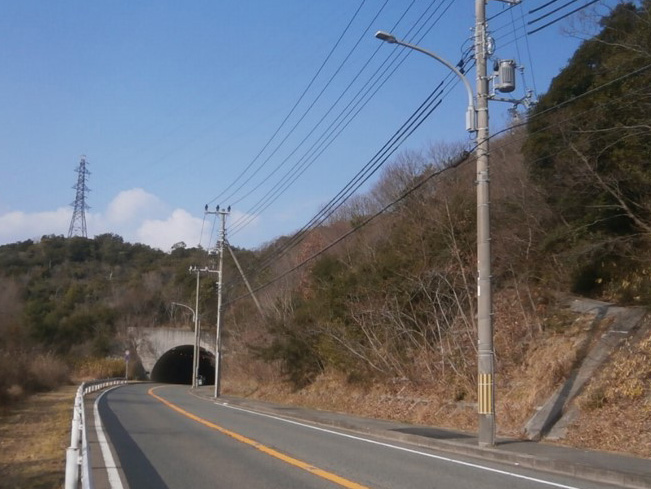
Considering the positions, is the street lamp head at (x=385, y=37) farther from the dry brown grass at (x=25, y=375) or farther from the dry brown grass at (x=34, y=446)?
the dry brown grass at (x=25, y=375)

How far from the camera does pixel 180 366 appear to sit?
96.0 metres

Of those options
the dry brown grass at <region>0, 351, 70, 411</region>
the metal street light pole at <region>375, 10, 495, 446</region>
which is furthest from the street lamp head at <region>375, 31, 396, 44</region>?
the dry brown grass at <region>0, 351, 70, 411</region>

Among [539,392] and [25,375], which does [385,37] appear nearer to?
[539,392]

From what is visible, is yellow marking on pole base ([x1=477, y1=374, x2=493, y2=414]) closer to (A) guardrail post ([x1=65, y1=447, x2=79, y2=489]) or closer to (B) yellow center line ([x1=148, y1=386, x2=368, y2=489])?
(B) yellow center line ([x1=148, y1=386, x2=368, y2=489])

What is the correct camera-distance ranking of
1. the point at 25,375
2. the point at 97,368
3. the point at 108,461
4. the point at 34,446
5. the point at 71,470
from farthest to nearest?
the point at 97,368 < the point at 25,375 < the point at 34,446 < the point at 108,461 < the point at 71,470

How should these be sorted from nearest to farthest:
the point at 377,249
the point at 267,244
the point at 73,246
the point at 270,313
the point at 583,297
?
the point at 583,297 < the point at 377,249 < the point at 270,313 < the point at 267,244 < the point at 73,246

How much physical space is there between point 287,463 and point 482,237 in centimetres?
660

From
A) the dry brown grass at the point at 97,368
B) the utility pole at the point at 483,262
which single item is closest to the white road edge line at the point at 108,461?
the utility pole at the point at 483,262

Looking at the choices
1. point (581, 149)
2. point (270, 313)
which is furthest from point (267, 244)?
point (581, 149)

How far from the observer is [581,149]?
20172 millimetres

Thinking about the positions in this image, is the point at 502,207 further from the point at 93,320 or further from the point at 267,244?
the point at 93,320

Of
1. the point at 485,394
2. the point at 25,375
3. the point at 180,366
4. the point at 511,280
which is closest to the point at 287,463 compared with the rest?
the point at 485,394

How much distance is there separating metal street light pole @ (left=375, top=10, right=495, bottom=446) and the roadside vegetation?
4.46ft

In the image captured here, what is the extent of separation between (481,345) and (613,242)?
6735 millimetres
